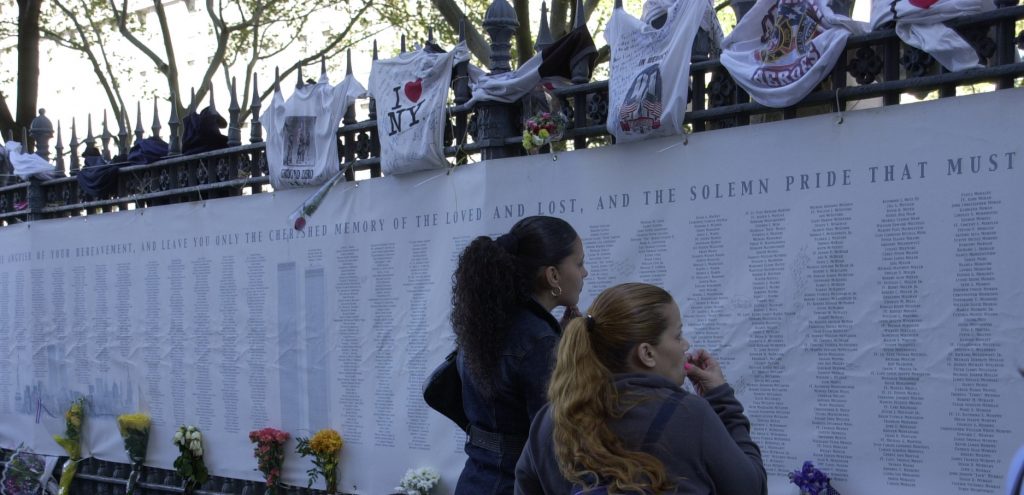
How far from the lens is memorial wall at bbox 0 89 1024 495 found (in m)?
3.99

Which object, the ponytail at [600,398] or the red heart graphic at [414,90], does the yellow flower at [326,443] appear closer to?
the red heart graphic at [414,90]

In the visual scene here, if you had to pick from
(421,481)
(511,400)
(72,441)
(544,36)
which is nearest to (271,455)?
(421,481)

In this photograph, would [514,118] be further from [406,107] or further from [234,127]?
[234,127]

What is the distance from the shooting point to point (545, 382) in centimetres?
328

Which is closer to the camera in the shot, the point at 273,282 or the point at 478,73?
the point at 478,73

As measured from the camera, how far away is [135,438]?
768cm

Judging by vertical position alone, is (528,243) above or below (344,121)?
below

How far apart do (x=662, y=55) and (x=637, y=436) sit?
2.68 metres

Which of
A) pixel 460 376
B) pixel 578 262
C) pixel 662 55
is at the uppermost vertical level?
pixel 662 55

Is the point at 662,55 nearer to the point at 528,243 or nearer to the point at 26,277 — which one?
Result: the point at 528,243

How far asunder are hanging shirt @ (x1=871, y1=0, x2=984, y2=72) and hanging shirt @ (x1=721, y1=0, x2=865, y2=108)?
23 centimetres

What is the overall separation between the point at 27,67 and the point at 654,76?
1014 centimetres

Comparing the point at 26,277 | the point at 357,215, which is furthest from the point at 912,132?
the point at 26,277

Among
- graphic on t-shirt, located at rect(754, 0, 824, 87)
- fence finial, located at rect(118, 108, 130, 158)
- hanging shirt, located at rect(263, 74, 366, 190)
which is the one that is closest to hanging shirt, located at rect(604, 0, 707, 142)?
graphic on t-shirt, located at rect(754, 0, 824, 87)
